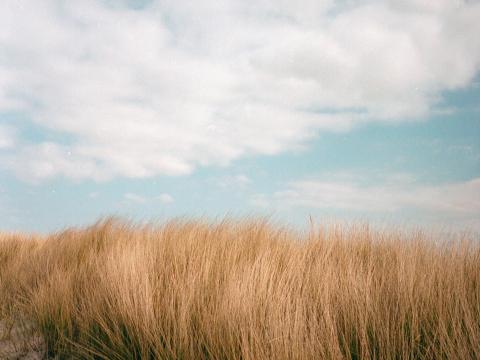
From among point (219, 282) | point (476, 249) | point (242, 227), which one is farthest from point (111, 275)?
point (476, 249)

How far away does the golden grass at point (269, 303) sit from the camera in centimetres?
201

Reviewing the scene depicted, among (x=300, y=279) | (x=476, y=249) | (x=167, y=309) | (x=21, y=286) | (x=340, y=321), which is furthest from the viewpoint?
(x=21, y=286)

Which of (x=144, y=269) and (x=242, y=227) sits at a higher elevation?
(x=242, y=227)

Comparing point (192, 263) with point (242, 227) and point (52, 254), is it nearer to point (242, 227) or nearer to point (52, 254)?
point (242, 227)

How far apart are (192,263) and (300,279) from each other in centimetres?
84

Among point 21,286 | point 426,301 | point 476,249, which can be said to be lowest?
point 21,286

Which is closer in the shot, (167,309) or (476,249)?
(167,309)

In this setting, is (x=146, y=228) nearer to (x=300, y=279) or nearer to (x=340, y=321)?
(x=300, y=279)

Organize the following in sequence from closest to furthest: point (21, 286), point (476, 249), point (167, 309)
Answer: point (167, 309)
point (476, 249)
point (21, 286)

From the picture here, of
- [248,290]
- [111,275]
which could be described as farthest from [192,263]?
[248,290]

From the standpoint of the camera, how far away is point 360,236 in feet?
12.4

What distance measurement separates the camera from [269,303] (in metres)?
2.29

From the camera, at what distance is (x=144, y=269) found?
3.02 m

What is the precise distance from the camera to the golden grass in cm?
201
